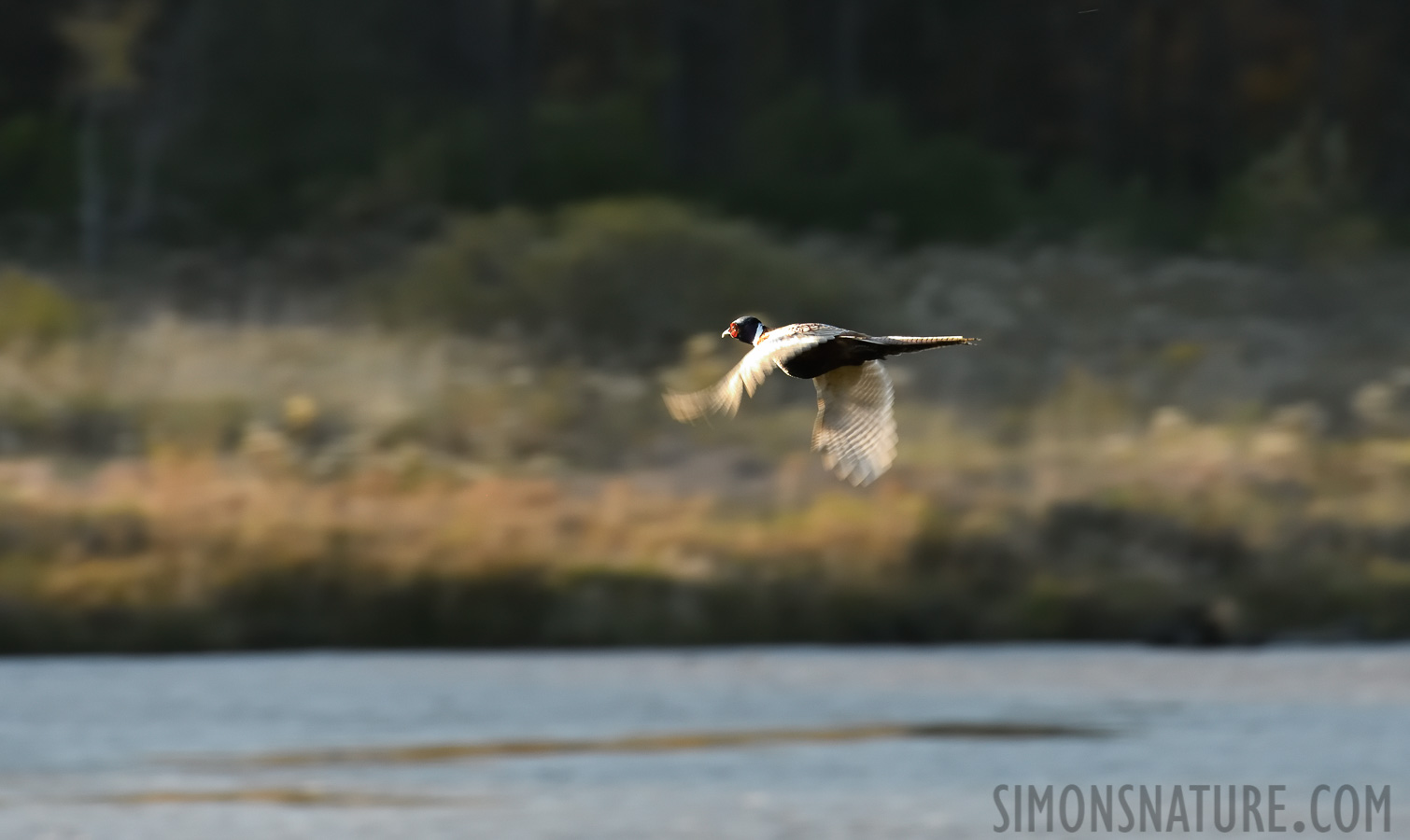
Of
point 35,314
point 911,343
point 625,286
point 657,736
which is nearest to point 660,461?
point 625,286

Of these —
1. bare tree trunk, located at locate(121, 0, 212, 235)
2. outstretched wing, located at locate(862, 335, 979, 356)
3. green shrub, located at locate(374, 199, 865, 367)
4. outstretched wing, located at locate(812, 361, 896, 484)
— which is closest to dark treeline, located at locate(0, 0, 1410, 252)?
bare tree trunk, located at locate(121, 0, 212, 235)

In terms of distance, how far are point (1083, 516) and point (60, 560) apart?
24.3ft

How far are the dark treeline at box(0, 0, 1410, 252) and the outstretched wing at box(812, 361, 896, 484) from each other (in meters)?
22.4

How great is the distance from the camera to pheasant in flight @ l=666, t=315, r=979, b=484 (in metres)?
7.14

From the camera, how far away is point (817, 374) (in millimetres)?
8094

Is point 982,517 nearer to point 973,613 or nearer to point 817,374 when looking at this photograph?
point 973,613

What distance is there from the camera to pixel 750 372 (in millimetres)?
7148

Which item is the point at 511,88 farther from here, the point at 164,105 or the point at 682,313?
the point at 682,313

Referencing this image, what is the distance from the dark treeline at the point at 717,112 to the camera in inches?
1271

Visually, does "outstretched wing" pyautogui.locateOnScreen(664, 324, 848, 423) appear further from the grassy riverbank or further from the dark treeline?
the dark treeline

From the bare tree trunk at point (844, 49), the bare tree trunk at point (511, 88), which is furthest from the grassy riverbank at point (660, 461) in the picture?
the bare tree trunk at point (844, 49)

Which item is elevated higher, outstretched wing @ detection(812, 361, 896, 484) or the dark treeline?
the dark treeline

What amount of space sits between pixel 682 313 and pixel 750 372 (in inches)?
705

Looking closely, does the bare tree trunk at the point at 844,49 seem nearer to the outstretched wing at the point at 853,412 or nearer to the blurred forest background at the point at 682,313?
the blurred forest background at the point at 682,313
